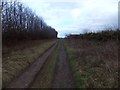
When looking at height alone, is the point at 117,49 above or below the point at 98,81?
above

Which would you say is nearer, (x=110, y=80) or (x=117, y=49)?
A: (x=110, y=80)

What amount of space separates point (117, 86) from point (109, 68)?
9.37 ft

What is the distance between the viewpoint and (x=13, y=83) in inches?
463

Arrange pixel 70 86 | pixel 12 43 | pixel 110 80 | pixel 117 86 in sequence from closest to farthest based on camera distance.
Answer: pixel 117 86, pixel 110 80, pixel 70 86, pixel 12 43

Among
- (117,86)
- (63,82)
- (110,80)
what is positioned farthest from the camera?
(63,82)

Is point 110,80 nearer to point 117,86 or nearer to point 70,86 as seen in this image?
point 117,86

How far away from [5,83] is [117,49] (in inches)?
261

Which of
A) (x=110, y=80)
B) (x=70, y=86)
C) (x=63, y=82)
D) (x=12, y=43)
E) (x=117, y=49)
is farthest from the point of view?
(x=12, y=43)

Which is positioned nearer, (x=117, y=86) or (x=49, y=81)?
(x=117, y=86)

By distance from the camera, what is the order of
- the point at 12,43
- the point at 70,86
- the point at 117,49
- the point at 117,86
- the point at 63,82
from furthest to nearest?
the point at 12,43 → the point at 117,49 → the point at 63,82 → the point at 70,86 → the point at 117,86

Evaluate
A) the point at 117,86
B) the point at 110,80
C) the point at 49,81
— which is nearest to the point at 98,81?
the point at 110,80

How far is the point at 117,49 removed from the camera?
14.3 meters

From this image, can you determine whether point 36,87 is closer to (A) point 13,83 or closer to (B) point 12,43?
(A) point 13,83

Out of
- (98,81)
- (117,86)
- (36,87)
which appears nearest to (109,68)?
(98,81)
